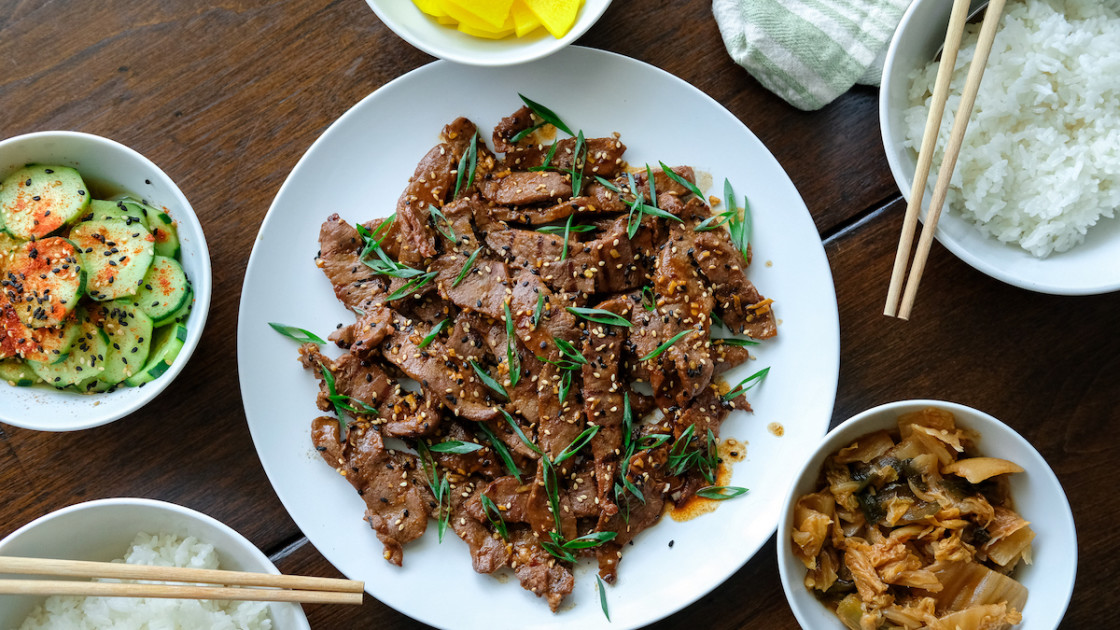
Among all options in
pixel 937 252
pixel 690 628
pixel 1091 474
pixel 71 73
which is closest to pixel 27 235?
pixel 71 73

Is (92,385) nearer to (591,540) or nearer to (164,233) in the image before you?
(164,233)

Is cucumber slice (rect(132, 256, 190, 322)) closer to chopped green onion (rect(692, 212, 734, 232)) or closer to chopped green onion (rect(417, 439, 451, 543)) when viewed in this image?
chopped green onion (rect(417, 439, 451, 543))

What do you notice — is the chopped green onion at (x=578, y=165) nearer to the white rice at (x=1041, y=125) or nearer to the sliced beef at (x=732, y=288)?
the sliced beef at (x=732, y=288)

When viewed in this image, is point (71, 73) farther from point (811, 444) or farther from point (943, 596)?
point (943, 596)

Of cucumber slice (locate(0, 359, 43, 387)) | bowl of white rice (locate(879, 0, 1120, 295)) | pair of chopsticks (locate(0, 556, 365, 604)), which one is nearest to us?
pair of chopsticks (locate(0, 556, 365, 604))

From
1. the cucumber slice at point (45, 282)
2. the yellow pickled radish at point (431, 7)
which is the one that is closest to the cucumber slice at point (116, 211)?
the cucumber slice at point (45, 282)

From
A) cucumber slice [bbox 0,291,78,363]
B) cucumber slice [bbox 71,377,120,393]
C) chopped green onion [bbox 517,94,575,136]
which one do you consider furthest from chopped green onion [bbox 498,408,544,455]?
cucumber slice [bbox 0,291,78,363]
